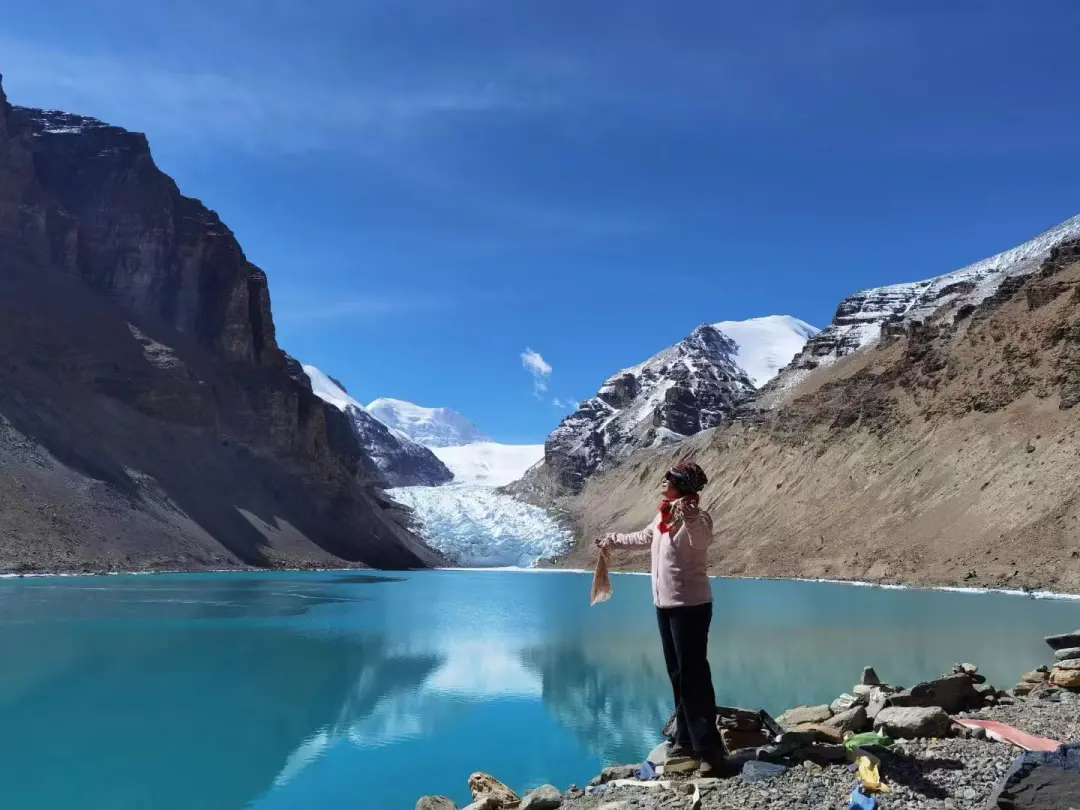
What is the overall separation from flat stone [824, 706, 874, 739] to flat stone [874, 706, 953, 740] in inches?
7.9

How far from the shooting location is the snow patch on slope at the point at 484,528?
438 feet

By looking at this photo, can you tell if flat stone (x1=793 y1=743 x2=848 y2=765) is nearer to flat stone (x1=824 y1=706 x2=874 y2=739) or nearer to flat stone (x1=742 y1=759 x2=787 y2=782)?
flat stone (x1=742 y1=759 x2=787 y2=782)

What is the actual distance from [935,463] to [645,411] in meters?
111

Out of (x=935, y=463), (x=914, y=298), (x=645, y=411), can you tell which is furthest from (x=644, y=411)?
(x=935, y=463)

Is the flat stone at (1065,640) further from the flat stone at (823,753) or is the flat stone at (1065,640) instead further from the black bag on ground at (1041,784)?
the black bag on ground at (1041,784)

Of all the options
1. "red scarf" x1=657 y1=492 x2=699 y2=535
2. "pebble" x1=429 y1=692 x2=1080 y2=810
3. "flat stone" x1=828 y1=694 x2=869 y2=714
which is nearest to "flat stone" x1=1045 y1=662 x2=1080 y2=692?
"flat stone" x1=828 y1=694 x2=869 y2=714

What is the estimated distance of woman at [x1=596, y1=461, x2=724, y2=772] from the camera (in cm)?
704

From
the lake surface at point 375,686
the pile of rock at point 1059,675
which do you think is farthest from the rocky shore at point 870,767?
the lake surface at point 375,686

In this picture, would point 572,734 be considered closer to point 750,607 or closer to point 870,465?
point 750,607

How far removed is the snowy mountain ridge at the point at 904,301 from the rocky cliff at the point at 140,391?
61.3 metres

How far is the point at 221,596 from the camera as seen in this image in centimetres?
4084

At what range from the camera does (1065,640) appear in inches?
501

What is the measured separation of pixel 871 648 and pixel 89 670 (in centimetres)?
1761

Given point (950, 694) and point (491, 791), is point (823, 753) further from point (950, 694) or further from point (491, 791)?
point (950, 694)
